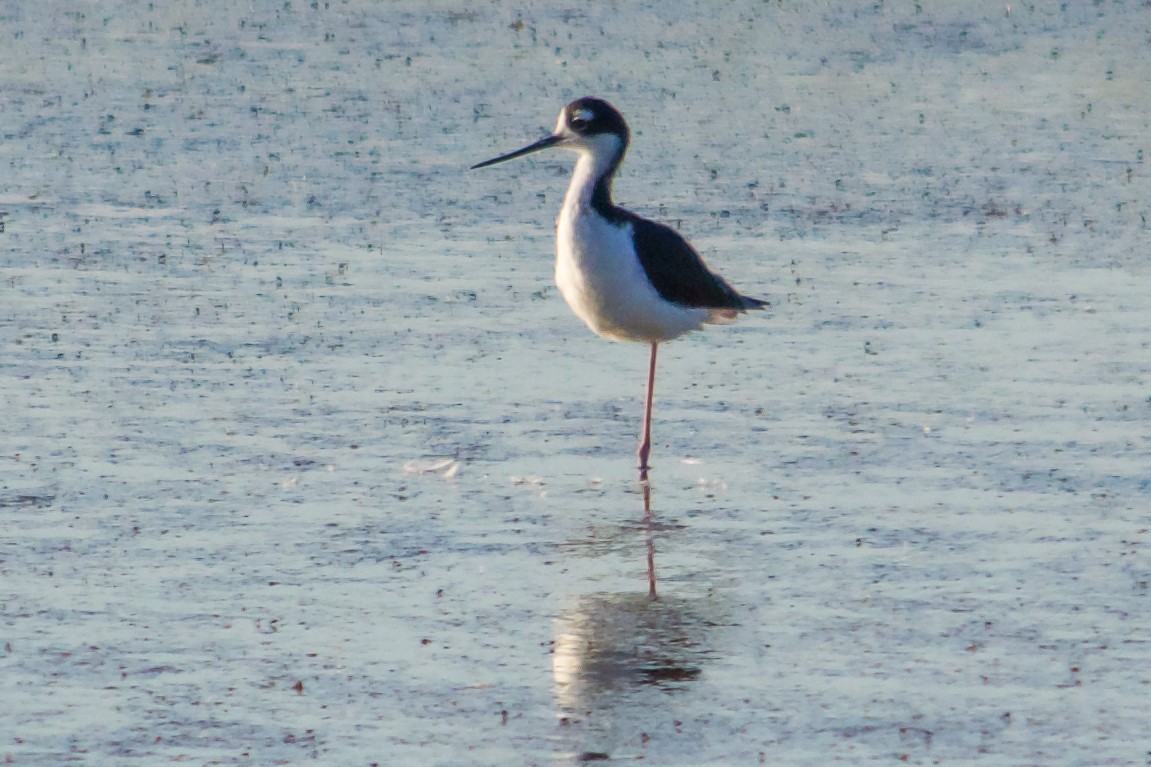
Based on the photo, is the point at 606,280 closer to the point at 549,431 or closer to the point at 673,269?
the point at 673,269

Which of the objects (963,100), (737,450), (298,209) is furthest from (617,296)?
(963,100)

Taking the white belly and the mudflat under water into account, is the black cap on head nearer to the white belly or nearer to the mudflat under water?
the white belly

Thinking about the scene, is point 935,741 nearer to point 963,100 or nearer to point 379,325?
point 379,325

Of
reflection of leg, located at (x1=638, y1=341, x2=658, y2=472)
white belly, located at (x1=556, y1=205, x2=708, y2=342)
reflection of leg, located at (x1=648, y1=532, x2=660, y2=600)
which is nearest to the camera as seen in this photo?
reflection of leg, located at (x1=648, y1=532, x2=660, y2=600)

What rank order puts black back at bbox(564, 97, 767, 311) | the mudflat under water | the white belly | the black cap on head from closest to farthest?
the mudflat under water → the white belly → black back at bbox(564, 97, 767, 311) → the black cap on head

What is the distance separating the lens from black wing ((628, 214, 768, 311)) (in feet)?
31.9

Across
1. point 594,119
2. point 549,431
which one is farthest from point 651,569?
point 594,119

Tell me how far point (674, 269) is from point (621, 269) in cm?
27

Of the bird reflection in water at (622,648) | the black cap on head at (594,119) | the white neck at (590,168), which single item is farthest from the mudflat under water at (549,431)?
the black cap on head at (594,119)

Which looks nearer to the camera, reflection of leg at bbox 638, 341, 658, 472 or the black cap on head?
reflection of leg at bbox 638, 341, 658, 472

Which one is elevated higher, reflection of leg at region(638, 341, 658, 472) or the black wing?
→ the black wing

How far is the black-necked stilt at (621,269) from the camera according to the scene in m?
9.66

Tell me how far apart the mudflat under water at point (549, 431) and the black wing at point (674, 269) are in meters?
0.55

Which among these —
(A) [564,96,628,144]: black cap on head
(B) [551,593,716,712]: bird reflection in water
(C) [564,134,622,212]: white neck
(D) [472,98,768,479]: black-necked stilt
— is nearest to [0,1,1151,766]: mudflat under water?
(B) [551,593,716,712]: bird reflection in water
